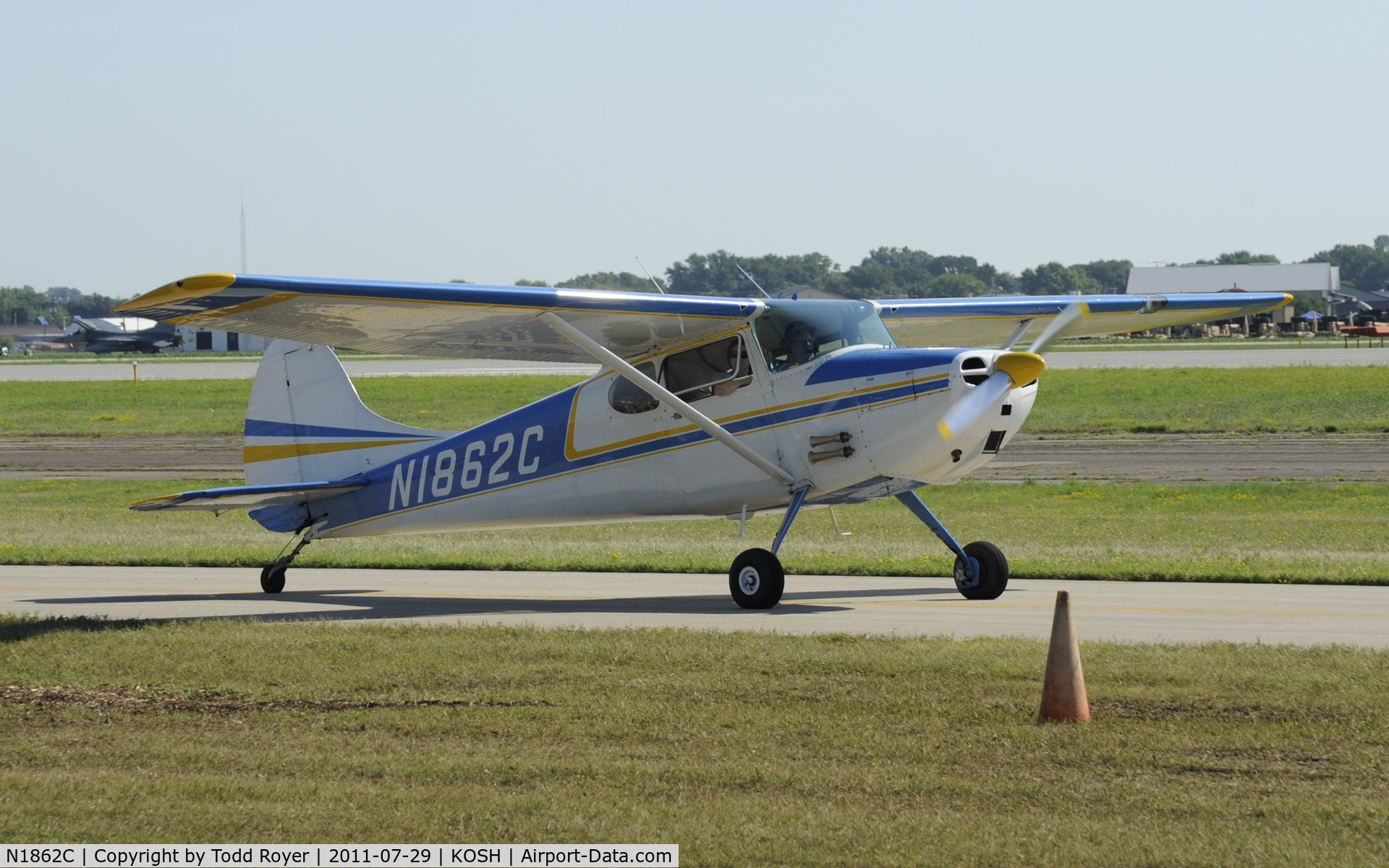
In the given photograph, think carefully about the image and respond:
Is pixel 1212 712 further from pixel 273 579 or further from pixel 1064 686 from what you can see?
pixel 273 579

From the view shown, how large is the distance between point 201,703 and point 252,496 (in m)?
6.41

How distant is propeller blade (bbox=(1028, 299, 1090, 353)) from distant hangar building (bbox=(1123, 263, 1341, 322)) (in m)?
108

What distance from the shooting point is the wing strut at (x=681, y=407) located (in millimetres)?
12930

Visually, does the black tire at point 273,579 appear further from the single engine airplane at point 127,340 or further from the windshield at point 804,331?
the single engine airplane at point 127,340

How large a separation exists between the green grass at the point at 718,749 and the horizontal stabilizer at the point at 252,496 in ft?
9.51

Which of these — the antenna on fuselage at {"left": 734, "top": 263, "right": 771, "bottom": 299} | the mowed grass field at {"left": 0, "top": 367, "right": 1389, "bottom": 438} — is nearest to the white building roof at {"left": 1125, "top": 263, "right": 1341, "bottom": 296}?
the mowed grass field at {"left": 0, "top": 367, "right": 1389, "bottom": 438}

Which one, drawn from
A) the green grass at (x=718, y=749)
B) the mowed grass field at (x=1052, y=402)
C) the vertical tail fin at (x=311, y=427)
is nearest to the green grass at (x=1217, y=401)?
the mowed grass field at (x=1052, y=402)

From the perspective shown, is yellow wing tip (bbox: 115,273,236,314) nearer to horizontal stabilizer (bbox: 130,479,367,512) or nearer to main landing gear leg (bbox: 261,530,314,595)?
horizontal stabilizer (bbox: 130,479,367,512)

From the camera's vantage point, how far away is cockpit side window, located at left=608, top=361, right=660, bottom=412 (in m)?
13.9

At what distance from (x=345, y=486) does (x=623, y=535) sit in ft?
19.6

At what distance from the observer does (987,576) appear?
528 inches

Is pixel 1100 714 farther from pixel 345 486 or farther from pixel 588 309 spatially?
pixel 345 486

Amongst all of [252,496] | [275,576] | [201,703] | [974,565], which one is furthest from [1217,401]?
[201,703]

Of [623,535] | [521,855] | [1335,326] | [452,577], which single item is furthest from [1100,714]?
[1335,326]
